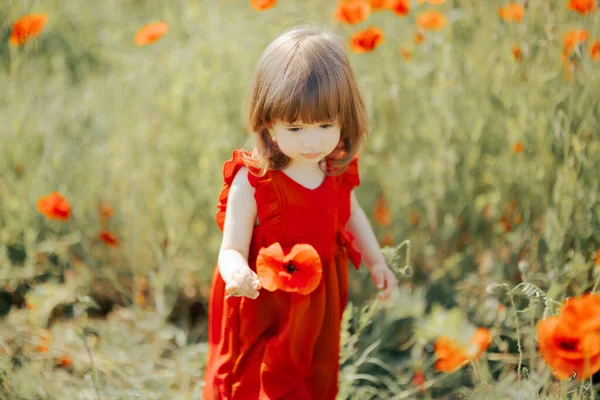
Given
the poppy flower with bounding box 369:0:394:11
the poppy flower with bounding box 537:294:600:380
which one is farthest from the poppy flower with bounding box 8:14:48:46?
the poppy flower with bounding box 537:294:600:380

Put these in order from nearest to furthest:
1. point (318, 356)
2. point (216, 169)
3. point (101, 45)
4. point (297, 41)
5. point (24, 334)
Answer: point (297, 41) → point (318, 356) → point (24, 334) → point (216, 169) → point (101, 45)

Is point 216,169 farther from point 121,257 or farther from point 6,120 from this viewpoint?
point 6,120

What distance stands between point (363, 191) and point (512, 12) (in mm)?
770

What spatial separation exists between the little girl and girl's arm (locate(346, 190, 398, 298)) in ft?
0.18

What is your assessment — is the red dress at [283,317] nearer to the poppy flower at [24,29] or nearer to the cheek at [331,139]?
the cheek at [331,139]

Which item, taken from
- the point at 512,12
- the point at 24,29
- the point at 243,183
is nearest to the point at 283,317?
the point at 243,183

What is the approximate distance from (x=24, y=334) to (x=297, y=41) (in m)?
1.29

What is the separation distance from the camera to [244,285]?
48.6 inches

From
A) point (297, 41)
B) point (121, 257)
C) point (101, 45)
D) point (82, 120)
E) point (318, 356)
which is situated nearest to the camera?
point (297, 41)

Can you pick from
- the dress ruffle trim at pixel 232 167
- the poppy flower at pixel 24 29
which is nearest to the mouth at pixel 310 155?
the dress ruffle trim at pixel 232 167

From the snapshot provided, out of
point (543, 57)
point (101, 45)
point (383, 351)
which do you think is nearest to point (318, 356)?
point (383, 351)

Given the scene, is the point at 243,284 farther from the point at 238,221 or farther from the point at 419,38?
the point at 419,38

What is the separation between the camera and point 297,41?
1252 millimetres

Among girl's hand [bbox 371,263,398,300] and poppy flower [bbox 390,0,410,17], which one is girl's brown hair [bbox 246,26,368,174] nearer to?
girl's hand [bbox 371,263,398,300]
